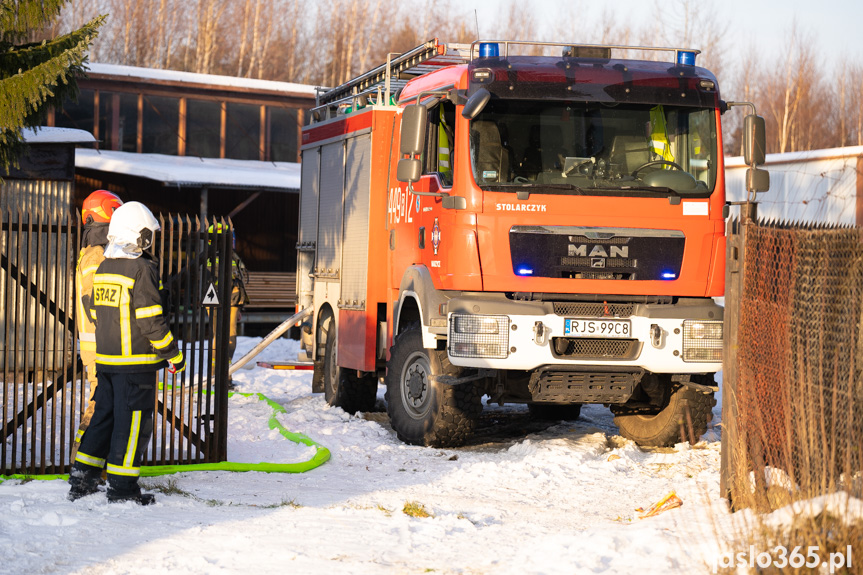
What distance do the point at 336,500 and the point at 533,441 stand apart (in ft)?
9.62

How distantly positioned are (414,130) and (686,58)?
8.85 feet

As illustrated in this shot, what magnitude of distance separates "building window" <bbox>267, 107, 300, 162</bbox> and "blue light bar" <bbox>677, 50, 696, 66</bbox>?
2122 centimetres

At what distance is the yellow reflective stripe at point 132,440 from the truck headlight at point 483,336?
2758 mm

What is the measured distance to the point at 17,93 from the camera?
9.91m

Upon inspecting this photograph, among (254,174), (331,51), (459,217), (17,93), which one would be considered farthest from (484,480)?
(331,51)

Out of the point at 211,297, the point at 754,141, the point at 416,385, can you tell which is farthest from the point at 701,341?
the point at 211,297

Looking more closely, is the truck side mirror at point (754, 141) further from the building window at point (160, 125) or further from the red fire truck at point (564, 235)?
the building window at point (160, 125)

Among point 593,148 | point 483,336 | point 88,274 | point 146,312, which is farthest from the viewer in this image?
point 593,148

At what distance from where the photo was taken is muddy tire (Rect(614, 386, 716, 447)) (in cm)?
914

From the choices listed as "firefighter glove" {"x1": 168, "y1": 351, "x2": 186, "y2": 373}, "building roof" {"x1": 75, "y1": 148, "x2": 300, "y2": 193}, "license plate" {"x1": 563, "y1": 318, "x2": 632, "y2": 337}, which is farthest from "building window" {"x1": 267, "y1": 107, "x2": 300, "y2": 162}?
"firefighter glove" {"x1": 168, "y1": 351, "x2": 186, "y2": 373}

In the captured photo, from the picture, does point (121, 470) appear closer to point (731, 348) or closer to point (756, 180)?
point (731, 348)

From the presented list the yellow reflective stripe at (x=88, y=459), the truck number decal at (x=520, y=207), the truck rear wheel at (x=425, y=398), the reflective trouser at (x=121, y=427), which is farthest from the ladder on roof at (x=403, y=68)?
the yellow reflective stripe at (x=88, y=459)

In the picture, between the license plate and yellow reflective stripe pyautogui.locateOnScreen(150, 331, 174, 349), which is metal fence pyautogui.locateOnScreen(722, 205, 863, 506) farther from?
yellow reflective stripe pyautogui.locateOnScreen(150, 331, 174, 349)

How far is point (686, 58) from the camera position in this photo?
9.35m
